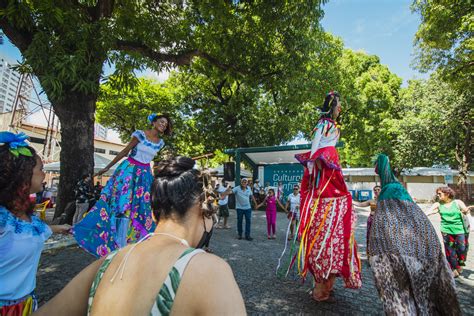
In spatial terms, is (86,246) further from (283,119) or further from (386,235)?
(283,119)

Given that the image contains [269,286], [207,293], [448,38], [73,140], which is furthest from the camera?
[448,38]

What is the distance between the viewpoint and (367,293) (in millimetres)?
3408

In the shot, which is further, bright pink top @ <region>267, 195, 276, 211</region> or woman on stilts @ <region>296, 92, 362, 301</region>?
bright pink top @ <region>267, 195, 276, 211</region>

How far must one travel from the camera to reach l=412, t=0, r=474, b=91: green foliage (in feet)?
33.0

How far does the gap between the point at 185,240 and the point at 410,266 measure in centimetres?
195

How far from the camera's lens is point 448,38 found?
1105cm

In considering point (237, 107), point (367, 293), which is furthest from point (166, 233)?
point (237, 107)

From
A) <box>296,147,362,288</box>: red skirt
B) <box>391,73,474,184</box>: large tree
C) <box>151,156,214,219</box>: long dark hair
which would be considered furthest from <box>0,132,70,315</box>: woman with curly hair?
<box>391,73,474,184</box>: large tree

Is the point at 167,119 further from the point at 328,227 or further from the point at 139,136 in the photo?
the point at 328,227

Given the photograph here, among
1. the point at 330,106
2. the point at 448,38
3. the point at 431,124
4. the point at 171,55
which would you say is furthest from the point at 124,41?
the point at 431,124

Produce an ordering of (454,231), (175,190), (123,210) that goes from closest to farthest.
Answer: (175,190)
(123,210)
(454,231)

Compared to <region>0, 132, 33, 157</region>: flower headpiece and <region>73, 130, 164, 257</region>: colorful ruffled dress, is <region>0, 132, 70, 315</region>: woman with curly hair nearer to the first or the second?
<region>0, 132, 33, 157</region>: flower headpiece

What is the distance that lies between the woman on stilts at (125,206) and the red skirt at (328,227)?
1776 millimetres

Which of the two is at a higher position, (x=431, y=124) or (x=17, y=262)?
(x=431, y=124)
